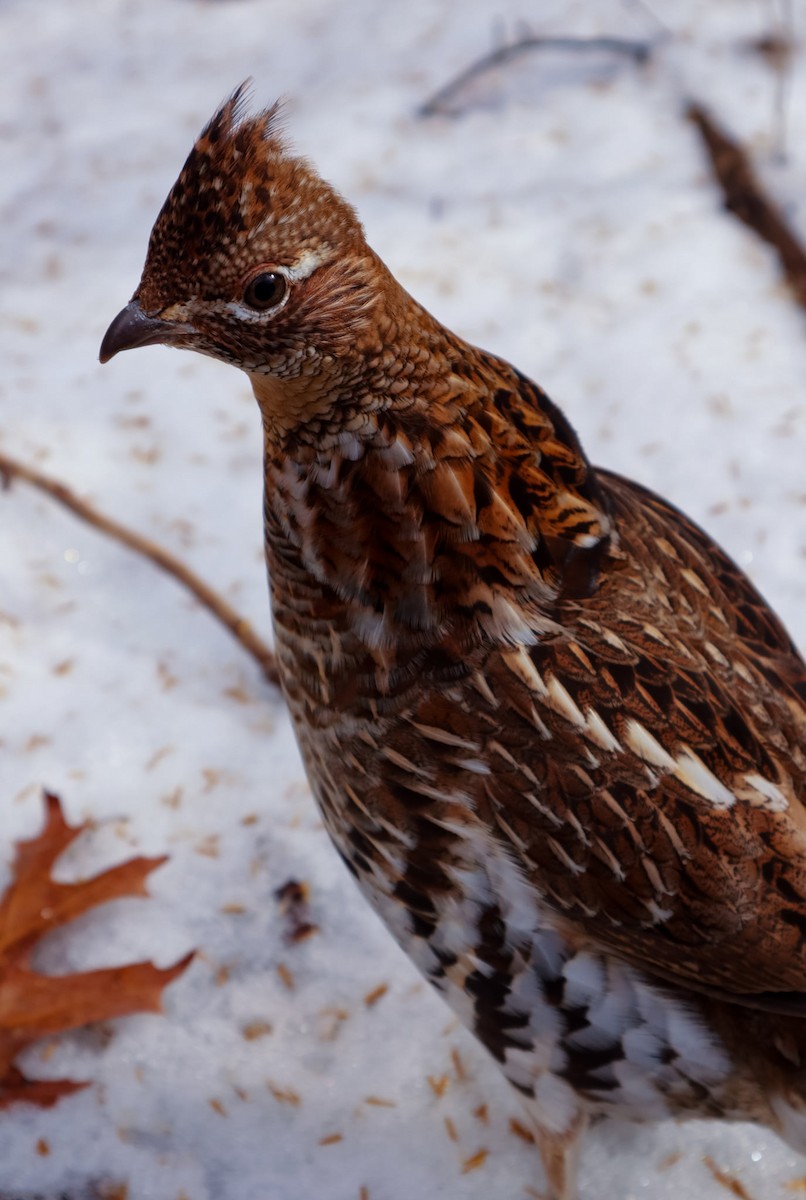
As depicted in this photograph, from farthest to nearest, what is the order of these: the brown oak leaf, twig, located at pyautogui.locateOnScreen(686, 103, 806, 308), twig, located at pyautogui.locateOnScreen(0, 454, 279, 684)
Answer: twig, located at pyautogui.locateOnScreen(686, 103, 806, 308) → twig, located at pyautogui.locateOnScreen(0, 454, 279, 684) → the brown oak leaf

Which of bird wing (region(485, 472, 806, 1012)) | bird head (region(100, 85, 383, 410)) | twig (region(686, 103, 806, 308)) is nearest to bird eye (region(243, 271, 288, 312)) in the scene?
bird head (region(100, 85, 383, 410))

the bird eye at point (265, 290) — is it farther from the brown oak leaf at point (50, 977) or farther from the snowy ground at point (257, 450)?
the snowy ground at point (257, 450)

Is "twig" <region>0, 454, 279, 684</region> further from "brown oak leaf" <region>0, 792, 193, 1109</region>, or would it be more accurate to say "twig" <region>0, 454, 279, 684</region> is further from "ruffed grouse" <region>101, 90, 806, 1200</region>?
"ruffed grouse" <region>101, 90, 806, 1200</region>

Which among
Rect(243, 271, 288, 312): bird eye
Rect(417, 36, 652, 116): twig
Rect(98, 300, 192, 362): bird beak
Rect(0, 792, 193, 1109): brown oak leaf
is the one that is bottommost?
Rect(0, 792, 193, 1109): brown oak leaf

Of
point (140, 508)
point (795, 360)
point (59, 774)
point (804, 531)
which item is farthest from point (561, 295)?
point (59, 774)

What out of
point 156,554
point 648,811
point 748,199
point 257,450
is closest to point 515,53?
point 748,199

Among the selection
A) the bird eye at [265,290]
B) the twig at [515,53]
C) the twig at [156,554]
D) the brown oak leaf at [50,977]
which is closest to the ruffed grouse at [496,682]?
the bird eye at [265,290]
